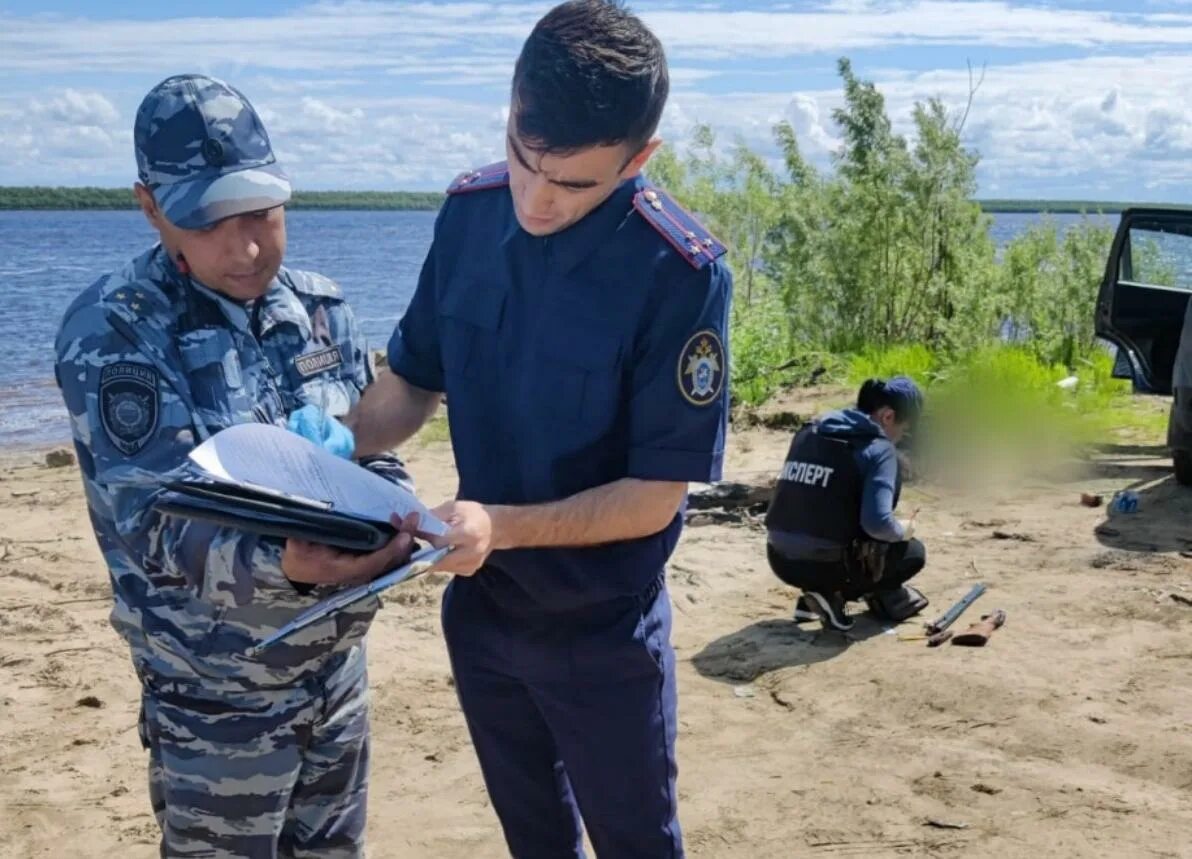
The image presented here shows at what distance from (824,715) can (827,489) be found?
47.5 inches

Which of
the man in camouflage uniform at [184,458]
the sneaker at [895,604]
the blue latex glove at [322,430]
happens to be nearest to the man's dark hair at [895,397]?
the sneaker at [895,604]

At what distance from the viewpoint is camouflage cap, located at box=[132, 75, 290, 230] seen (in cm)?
230

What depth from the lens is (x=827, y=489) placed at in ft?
19.8

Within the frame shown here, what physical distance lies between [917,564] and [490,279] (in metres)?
4.37

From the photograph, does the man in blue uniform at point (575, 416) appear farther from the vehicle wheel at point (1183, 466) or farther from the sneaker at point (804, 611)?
the vehicle wheel at point (1183, 466)

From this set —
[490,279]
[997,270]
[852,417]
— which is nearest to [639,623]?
[490,279]

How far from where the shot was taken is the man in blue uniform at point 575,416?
7.05 feet

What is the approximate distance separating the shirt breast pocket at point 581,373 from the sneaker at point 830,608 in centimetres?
401

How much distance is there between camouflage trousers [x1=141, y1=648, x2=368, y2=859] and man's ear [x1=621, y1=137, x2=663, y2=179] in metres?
1.11

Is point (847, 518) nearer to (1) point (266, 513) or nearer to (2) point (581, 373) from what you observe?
(2) point (581, 373)

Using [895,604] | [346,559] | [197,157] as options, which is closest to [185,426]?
[346,559]

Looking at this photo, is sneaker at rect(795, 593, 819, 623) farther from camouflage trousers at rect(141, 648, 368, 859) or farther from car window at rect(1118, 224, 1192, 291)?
car window at rect(1118, 224, 1192, 291)

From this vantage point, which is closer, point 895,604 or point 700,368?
point 700,368

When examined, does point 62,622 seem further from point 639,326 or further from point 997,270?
point 997,270
